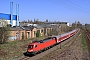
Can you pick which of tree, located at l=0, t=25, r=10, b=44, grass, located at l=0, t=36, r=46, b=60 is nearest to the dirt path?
grass, located at l=0, t=36, r=46, b=60

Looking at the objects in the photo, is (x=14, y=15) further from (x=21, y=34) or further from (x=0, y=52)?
(x=0, y=52)

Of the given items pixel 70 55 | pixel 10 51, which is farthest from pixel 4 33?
pixel 70 55

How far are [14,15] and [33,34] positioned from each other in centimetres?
1397

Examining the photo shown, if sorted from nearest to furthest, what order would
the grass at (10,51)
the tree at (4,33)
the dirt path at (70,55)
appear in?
1. the dirt path at (70,55)
2. the grass at (10,51)
3. the tree at (4,33)

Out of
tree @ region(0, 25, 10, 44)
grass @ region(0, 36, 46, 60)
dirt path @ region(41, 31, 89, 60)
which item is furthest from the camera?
tree @ region(0, 25, 10, 44)

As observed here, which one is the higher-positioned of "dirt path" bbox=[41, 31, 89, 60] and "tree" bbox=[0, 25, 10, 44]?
"tree" bbox=[0, 25, 10, 44]

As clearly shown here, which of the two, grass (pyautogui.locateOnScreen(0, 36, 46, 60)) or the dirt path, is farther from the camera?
grass (pyautogui.locateOnScreen(0, 36, 46, 60))

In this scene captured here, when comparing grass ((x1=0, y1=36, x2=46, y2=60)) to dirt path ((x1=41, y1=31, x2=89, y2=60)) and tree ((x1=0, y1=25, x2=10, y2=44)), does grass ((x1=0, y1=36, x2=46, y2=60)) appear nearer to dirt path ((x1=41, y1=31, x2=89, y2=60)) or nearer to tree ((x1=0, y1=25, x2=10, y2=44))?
tree ((x1=0, y1=25, x2=10, y2=44))

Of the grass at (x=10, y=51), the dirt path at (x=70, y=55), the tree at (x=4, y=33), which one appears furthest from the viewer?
the tree at (x=4, y=33)

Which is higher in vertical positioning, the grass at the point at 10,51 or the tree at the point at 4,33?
the tree at the point at 4,33

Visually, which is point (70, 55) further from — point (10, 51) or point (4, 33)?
point (4, 33)

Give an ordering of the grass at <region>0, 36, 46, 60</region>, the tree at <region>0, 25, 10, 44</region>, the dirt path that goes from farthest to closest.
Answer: the tree at <region>0, 25, 10, 44</region> → the grass at <region>0, 36, 46, 60</region> → the dirt path

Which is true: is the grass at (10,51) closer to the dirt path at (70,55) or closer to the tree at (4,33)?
the tree at (4,33)

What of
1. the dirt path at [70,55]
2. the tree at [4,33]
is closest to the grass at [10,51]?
the tree at [4,33]
